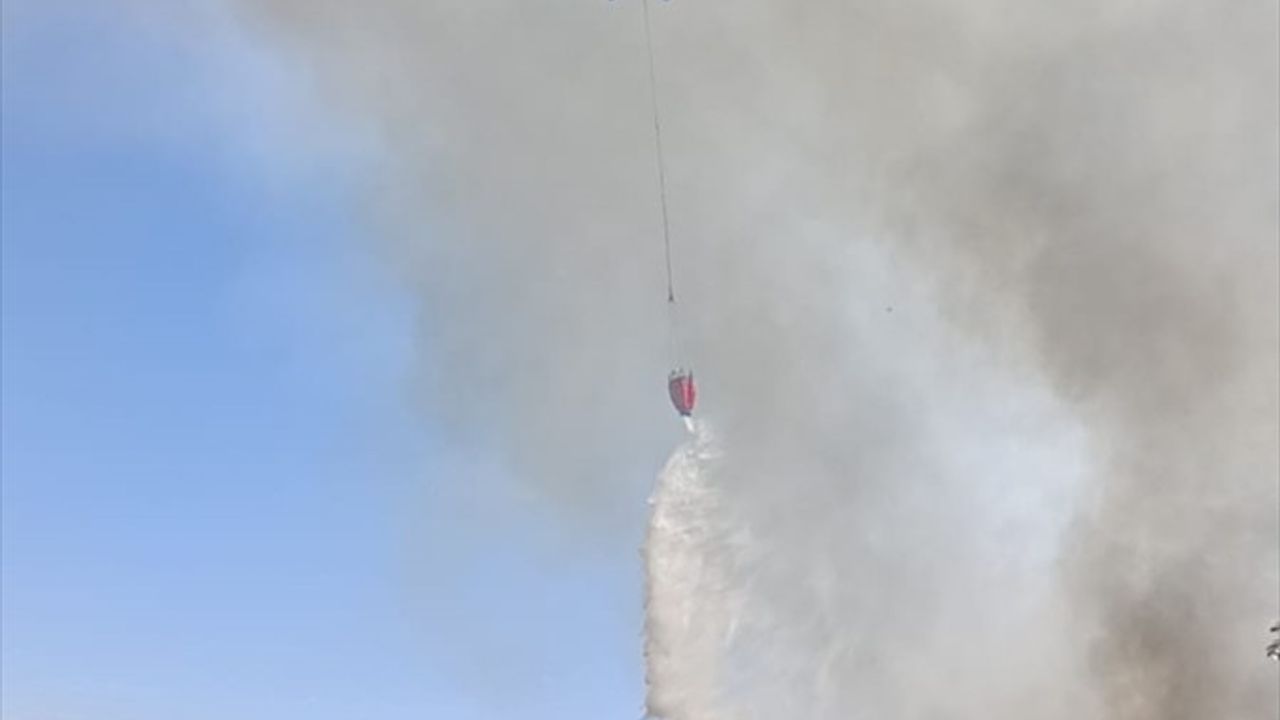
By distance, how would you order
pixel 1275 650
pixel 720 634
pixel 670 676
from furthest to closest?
pixel 1275 650 < pixel 720 634 < pixel 670 676

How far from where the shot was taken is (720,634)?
46.9m

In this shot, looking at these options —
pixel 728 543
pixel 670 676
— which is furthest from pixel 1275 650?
pixel 670 676

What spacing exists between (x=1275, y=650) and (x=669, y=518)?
24699 mm

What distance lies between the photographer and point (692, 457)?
163 feet

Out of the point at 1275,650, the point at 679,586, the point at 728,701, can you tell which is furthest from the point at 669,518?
the point at 1275,650

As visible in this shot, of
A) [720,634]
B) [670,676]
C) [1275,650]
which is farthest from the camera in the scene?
[1275,650]

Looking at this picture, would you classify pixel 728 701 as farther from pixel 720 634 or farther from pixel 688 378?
pixel 688 378

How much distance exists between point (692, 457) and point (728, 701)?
7.57 meters

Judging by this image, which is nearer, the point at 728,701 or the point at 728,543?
the point at 728,701

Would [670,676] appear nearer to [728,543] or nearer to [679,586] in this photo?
[679,586]

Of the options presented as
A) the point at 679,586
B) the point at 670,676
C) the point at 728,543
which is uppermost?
the point at 728,543

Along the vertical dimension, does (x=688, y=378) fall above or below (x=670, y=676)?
above

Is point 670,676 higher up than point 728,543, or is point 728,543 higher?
point 728,543

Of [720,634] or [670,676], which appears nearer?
[670,676]
